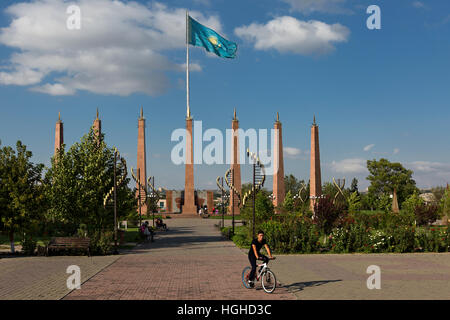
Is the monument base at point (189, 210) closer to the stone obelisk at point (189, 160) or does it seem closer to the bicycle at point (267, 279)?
the stone obelisk at point (189, 160)

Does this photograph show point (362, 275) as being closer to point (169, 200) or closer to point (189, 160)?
point (189, 160)

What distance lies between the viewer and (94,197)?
76.0 ft

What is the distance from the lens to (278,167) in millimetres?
58781

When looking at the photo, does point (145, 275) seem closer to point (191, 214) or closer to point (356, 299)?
point (356, 299)

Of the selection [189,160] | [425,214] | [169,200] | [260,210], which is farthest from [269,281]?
[169,200]

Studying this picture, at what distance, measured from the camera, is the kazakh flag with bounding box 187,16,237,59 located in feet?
148

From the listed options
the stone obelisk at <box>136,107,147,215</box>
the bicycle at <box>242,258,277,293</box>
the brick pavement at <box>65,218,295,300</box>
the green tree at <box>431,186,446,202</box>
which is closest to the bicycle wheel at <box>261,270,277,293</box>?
the bicycle at <box>242,258,277,293</box>

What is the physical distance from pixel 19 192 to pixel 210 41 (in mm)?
30168

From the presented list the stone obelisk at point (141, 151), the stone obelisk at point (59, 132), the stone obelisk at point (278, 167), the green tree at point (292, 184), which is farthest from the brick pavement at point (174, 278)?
the green tree at point (292, 184)

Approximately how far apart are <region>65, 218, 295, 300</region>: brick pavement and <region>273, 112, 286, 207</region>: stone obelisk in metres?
37.2

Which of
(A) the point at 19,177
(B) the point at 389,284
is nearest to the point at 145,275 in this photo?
(B) the point at 389,284

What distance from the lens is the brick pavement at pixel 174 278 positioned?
11250mm

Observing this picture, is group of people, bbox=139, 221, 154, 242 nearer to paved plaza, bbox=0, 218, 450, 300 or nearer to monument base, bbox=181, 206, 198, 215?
paved plaza, bbox=0, 218, 450, 300

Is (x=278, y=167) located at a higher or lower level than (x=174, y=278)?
higher
